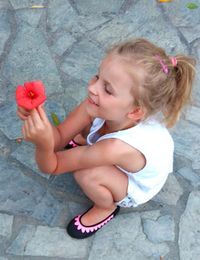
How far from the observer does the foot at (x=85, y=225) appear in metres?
2.33

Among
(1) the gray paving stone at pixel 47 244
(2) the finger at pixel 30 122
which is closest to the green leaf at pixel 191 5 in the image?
(1) the gray paving stone at pixel 47 244

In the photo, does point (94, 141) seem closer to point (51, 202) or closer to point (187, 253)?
point (51, 202)

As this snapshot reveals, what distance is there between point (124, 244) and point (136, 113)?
0.68m

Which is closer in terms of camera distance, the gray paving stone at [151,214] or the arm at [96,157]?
the arm at [96,157]

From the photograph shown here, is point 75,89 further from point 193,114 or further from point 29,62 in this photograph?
point 193,114

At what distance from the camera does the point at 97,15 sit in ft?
11.1

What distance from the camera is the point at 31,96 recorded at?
1.88m

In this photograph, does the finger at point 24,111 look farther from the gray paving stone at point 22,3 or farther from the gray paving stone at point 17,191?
the gray paving stone at point 22,3

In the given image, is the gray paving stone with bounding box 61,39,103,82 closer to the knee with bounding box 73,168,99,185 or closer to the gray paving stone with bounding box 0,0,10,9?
the gray paving stone with bounding box 0,0,10,9

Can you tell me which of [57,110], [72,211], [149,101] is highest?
[149,101]

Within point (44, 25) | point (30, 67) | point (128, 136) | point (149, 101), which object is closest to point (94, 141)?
point (128, 136)

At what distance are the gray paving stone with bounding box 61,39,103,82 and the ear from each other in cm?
100

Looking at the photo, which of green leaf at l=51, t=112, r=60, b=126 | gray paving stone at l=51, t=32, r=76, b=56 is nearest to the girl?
green leaf at l=51, t=112, r=60, b=126

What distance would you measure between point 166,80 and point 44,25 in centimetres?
152
